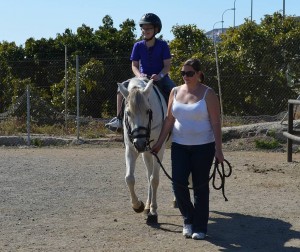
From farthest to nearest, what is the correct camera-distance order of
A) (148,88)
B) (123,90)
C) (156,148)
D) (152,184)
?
(152,184) → (123,90) → (148,88) → (156,148)

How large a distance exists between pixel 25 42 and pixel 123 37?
3311 mm

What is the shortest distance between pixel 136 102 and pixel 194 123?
2.54 ft

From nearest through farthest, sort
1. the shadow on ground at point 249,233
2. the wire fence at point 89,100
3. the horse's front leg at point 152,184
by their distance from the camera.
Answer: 1. the shadow on ground at point 249,233
2. the horse's front leg at point 152,184
3. the wire fence at point 89,100

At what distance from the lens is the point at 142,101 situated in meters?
8.41

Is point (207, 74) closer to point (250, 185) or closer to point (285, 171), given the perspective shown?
point (285, 171)

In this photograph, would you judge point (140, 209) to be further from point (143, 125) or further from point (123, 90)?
point (123, 90)

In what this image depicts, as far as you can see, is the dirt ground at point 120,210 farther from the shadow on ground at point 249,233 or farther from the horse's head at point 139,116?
the horse's head at point 139,116

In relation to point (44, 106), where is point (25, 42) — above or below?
above

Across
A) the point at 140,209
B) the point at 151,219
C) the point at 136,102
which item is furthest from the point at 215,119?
the point at 140,209

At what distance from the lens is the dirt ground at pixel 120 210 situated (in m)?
7.88

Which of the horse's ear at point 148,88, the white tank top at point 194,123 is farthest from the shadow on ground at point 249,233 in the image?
the horse's ear at point 148,88

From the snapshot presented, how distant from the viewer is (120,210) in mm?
9727

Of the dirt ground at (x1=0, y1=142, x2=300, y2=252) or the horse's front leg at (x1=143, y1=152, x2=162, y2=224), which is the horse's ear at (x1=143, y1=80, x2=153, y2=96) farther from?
the dirt ground at (x1=0, y1=142, x2=300, y2=252)

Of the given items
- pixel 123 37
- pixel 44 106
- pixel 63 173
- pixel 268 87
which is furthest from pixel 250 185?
pixel 123 37
